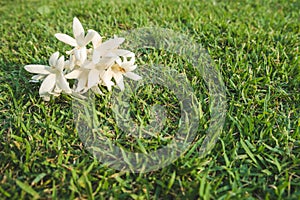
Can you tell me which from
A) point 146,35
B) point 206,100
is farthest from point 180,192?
point 146,35

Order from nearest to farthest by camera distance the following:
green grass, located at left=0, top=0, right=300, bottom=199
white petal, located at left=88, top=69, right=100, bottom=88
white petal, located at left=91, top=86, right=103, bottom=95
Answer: green grass, located at left=0, top=0, right=300, bottom=199 < white petal, located at left=88, top=69, right=100, bottom=88 < white petal, located at left=91, top=86, right=103, bottom=95

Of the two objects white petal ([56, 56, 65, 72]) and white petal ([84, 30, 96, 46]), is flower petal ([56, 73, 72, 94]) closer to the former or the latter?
white petal ([56, 56, 65, 72])

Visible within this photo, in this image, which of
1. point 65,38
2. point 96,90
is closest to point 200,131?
point 96,90

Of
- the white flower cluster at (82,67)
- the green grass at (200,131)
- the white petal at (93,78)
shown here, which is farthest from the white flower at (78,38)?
the green grass at (200,131)

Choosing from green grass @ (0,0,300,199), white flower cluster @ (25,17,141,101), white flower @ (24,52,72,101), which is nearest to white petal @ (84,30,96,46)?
white flower cluster @ (25,17,141,101)

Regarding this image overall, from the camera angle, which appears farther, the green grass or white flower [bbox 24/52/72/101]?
white flower [bbox 24/52/72/101]

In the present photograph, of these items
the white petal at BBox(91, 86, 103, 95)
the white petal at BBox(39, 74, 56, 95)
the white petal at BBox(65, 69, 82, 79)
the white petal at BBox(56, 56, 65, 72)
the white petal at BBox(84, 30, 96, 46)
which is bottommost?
the white petal at BBox(91, 86, 103, 95)

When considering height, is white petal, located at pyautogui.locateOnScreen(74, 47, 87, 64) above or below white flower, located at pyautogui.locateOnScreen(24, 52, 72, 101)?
above

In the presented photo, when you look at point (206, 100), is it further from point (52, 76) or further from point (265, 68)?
point (52, 76)
